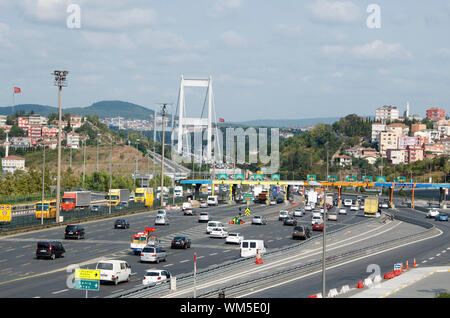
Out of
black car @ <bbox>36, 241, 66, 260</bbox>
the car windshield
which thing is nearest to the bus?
black car @ <bbox>36, 241, 66, 260</bbox>

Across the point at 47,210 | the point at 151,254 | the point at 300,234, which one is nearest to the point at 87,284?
the point at 151,254

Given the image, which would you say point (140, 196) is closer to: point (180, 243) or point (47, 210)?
point (47, 210)

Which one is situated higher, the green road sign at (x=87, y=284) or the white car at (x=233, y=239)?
the green road sign at (x=87, y=284)

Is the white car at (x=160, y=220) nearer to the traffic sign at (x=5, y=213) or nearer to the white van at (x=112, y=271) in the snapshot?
the traffic sign at (x=5, y=213)

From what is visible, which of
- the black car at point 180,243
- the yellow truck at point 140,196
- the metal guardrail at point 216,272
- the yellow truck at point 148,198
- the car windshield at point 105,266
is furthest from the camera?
the yellow truck at point 140,196

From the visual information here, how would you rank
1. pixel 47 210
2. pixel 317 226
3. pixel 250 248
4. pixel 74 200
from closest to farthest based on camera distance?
1. pixel 250 248
2. pixel 317 226
3. pixel 47 210
4. pixel 74 200

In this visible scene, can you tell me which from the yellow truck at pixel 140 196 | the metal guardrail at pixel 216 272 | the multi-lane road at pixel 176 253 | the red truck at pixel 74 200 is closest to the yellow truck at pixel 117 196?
the yellow truck at pixel 140 196
